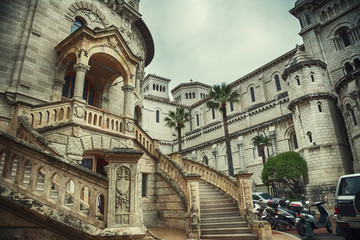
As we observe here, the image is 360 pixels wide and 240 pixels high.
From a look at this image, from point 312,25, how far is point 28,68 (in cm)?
3554

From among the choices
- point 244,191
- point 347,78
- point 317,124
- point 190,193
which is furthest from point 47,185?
point 317,124

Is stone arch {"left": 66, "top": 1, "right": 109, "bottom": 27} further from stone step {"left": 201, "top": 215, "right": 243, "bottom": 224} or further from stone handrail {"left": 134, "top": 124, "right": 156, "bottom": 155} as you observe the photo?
stone step {"left": 201, "top": 215, "right": 243, "bottom": 224}

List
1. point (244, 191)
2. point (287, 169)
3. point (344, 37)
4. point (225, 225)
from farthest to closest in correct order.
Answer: point (344, 37) → point (287, 169) → point (244, 191) → point (225, 225)

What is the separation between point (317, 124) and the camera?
2548 centimetres

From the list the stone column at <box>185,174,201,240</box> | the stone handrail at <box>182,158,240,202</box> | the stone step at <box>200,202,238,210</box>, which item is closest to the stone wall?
the stone column at <box>185,174,201,240</box>

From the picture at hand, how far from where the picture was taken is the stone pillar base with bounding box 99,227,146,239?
3762 millimetres

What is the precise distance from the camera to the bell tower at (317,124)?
79.2ft

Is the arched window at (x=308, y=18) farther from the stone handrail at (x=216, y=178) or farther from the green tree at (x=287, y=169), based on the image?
the stone handrail at (x=216, y=178)

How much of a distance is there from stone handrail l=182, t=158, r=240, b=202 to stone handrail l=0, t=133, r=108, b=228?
7.51m

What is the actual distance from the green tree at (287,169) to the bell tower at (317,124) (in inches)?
38.2

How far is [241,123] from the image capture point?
1607 inches

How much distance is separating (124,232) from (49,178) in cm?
162

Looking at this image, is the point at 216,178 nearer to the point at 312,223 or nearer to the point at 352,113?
the point at 312,223

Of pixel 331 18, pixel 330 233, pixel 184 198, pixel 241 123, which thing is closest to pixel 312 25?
pixel 331 18
